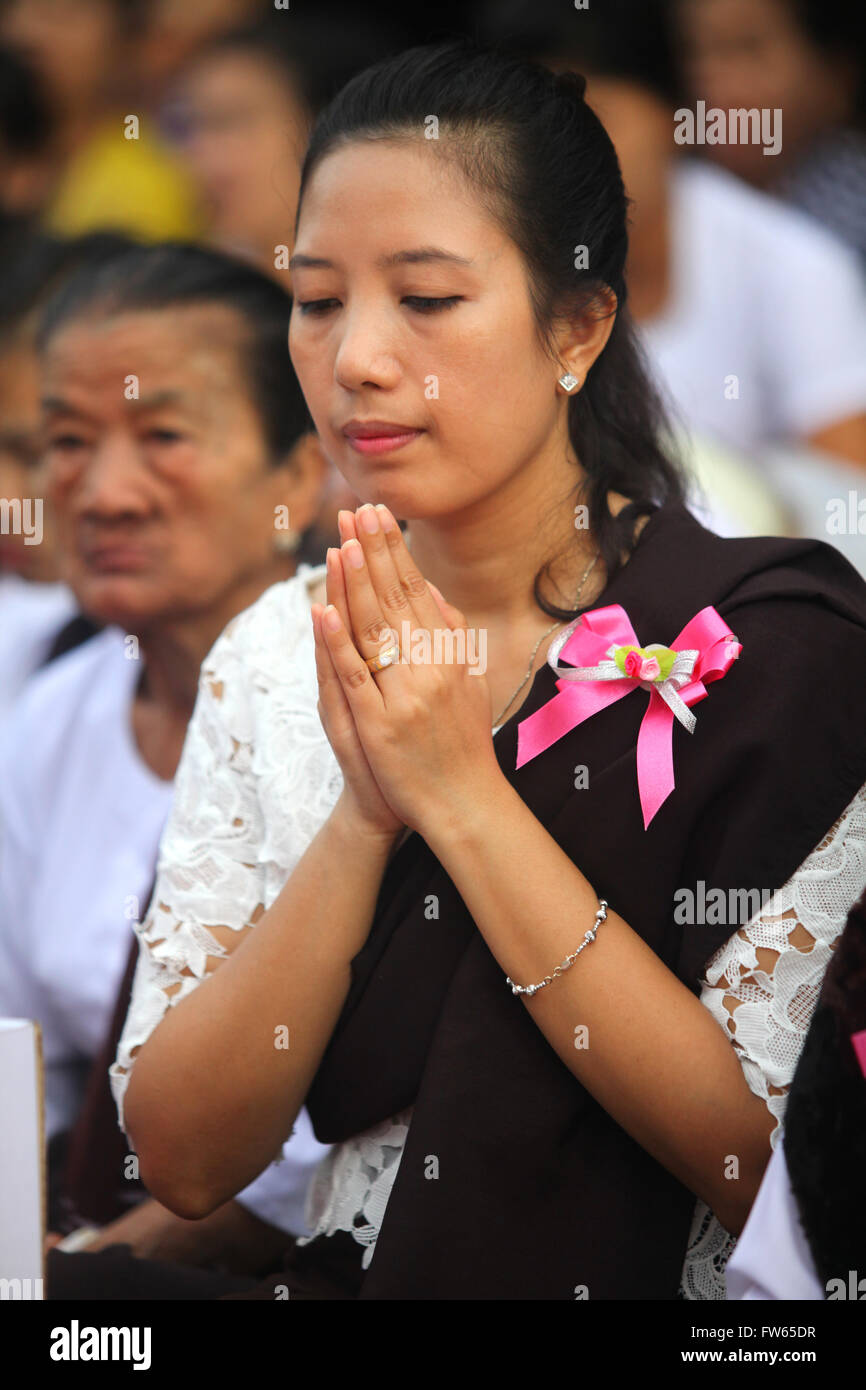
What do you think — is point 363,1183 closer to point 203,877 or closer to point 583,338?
point 203,877

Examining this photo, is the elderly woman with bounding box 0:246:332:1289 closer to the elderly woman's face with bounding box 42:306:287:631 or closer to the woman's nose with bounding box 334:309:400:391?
the elderly woman's face with bounding box 42:306:287:631

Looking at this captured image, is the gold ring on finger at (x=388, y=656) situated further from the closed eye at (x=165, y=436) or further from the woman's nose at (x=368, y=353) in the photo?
the closed eye at (x=165, y=436)

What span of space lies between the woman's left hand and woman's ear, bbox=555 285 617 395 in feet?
0.98

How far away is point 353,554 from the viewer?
161 centimetres

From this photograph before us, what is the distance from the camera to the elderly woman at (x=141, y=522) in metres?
2.57

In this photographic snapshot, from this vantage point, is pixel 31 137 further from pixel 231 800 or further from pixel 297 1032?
pixel 297 1032

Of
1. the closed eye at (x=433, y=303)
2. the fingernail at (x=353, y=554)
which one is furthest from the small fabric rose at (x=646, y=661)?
the closed eye at (x=433, y=303)

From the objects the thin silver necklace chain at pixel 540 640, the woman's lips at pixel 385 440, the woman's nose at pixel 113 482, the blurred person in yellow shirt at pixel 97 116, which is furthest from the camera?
the blurred person in yellow shirt at pixel 97 116

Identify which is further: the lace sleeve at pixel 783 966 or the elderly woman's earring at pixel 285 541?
the elderly woman's earring at pixel 285 541

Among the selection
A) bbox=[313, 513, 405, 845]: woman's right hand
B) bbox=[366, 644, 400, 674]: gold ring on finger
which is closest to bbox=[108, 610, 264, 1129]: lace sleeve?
bbox=[313, 513, 405, 845]: woman's right hand

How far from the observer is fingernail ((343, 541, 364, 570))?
5.28 ft

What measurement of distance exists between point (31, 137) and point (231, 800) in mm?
3836

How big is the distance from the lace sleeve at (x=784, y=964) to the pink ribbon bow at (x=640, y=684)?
158mm

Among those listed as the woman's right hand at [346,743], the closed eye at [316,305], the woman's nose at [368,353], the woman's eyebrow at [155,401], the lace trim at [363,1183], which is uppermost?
the woman's eyebrow at [155,401]
